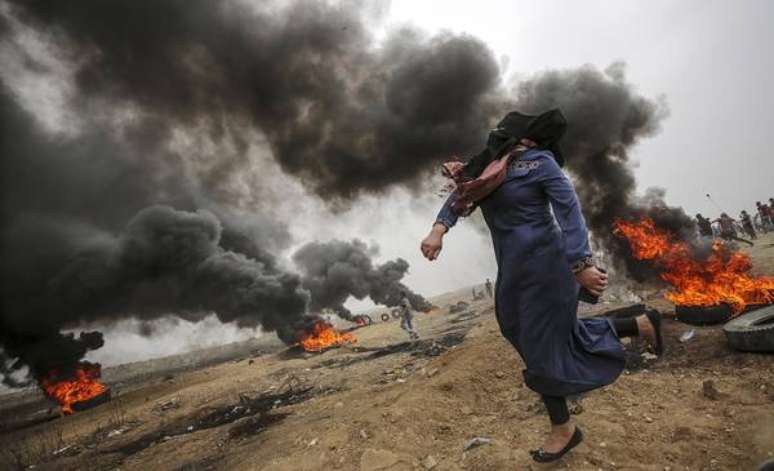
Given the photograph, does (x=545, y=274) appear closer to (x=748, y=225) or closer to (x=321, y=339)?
(x=321, y=339)

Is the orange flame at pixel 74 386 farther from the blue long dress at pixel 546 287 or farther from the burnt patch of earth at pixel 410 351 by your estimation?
the blue long dress at pixel 546 287

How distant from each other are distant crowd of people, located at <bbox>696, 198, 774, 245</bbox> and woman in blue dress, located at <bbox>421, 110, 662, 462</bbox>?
16.9m

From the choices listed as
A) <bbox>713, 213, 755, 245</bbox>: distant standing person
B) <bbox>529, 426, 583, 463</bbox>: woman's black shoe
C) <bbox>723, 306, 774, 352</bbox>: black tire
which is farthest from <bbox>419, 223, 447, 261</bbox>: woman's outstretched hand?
<bbox>713, 213, 755, 245</bbox>: distant standing person

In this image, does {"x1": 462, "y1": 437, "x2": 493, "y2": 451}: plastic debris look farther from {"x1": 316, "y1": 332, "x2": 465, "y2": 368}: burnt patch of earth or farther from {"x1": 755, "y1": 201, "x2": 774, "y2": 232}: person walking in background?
{"x1": 755, "y1": 201, "x2": 774, "y2": 232}: person walking in background

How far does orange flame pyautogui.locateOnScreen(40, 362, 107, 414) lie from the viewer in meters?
13.3

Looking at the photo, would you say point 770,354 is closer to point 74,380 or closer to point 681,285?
point 681,285

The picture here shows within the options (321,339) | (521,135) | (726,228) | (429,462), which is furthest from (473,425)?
(726,228)

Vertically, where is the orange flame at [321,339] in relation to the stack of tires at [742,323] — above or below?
above

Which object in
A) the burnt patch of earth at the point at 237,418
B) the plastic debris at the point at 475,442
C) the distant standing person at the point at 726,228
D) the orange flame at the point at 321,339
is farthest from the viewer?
the distant standing person at the point at 726,228

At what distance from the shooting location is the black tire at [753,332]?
3648 millimetres

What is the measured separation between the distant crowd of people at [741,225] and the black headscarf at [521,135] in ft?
55.4

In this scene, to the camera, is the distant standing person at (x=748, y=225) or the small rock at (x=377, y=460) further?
the distant standing person at (x=748, y=225)

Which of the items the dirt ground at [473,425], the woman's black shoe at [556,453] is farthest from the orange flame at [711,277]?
the woman's black shoe at [556,453]

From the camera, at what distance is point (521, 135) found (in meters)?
2.23
